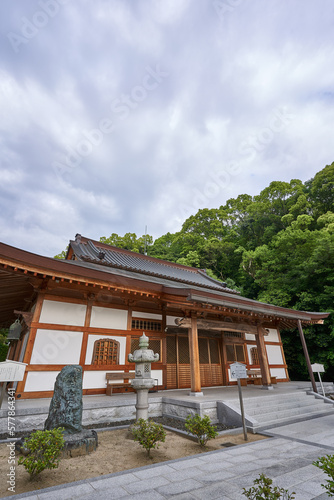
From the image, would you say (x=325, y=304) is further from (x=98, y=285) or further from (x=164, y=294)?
(x=98, y=285)

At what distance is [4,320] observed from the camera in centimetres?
1322

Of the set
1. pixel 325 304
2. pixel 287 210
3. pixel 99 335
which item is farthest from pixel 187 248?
pixel 99 335

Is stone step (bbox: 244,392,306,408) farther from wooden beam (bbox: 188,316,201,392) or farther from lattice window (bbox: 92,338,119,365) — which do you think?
lattice window (bbox: 92,338,119,365)

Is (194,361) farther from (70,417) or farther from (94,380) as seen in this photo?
(70,417)

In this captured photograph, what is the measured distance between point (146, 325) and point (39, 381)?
157 inches

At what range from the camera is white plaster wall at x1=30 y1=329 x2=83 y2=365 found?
7257 millimetres

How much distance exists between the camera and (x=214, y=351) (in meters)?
11.5

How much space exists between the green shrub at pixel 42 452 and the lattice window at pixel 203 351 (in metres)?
8.13

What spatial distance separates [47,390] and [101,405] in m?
1.86

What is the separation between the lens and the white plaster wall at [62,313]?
7.67 metres

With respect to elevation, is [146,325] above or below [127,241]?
below

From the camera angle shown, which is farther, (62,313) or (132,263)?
(132,263)

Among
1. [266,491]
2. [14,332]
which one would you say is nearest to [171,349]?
[14,332]

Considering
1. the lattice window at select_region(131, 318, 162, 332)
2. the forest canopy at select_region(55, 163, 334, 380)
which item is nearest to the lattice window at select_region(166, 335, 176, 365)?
the lattice window at select_region(131, 318, 162, 332)
